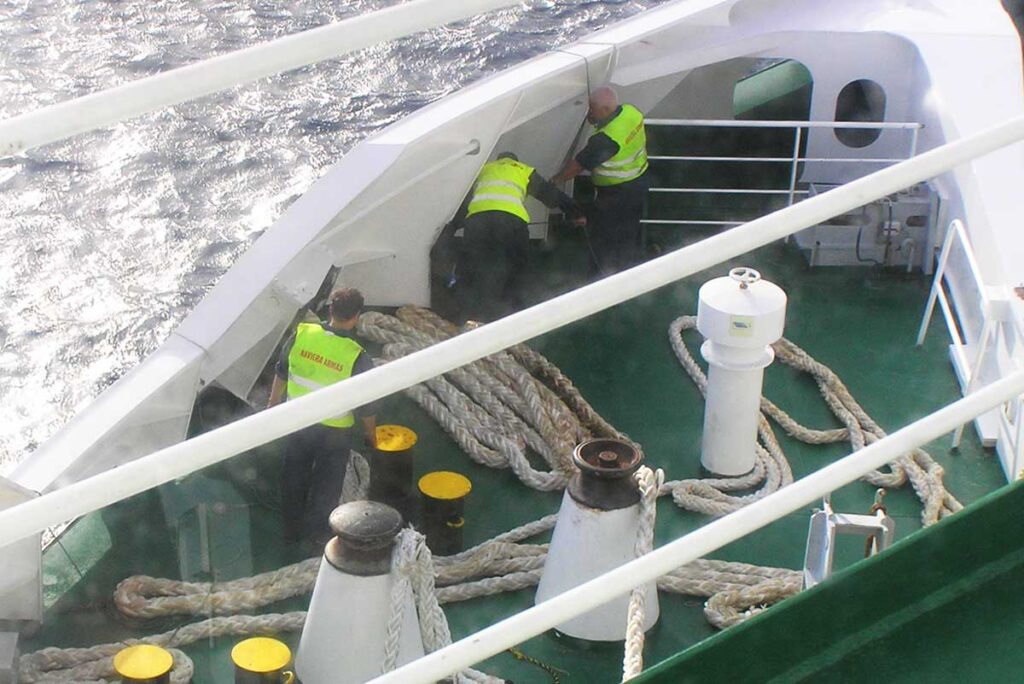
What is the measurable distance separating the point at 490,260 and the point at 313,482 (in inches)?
56.8

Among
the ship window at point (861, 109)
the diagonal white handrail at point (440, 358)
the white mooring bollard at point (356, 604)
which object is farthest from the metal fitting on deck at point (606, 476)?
the ship window at point (861, 109)

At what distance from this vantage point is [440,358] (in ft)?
4.42

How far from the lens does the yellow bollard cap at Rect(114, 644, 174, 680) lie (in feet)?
9.91

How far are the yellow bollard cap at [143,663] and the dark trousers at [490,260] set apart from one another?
93.3 inches

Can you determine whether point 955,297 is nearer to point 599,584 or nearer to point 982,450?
point 982,450

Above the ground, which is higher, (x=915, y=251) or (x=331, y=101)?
(x=915, y=251)

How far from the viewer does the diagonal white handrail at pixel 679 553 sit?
4.77 ft

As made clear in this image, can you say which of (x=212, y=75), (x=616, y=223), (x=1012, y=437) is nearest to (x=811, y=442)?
(x=1012, y=437)

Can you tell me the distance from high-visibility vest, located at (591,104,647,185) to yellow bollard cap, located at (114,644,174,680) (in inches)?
123

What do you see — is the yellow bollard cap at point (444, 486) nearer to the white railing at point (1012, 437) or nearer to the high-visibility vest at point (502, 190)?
the high-visibility vest at point (502, 190)

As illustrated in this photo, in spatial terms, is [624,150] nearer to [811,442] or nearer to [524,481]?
[811,442]

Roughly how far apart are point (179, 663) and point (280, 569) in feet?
1.57

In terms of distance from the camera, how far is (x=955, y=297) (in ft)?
16.2

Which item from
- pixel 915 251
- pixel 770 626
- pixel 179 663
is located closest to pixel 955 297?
pixel 915 251
